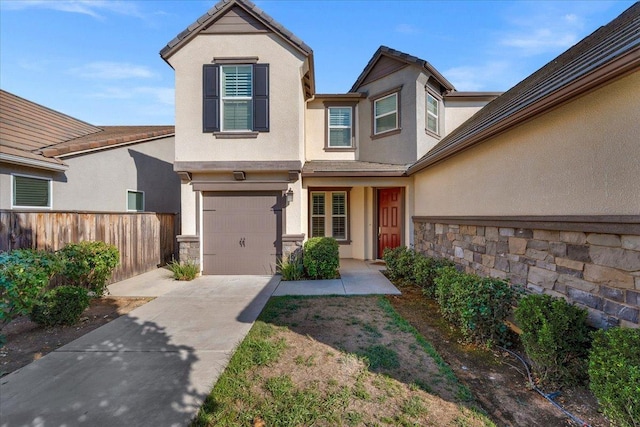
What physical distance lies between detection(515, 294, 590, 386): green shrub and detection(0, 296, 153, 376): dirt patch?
6.08 m

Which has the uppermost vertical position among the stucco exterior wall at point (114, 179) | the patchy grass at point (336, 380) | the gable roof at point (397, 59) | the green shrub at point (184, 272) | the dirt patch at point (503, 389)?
the gable roof at point (397, 59)

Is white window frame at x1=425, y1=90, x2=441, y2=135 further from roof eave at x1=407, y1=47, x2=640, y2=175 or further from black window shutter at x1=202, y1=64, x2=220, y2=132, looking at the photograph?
black window shutter at x1=202, y1=64, x2=220, y2=132

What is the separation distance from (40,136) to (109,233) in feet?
14.3

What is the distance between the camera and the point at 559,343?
298cm

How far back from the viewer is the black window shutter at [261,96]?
748cm

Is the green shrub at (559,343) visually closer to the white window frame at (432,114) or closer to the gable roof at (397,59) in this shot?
the white window frame at (432,114)

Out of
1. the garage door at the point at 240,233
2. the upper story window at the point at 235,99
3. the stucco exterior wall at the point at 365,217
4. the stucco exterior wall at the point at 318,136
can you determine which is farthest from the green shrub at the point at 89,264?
the stucco exterior wall at the point at 318,136

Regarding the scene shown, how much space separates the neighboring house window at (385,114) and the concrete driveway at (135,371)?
715 cm

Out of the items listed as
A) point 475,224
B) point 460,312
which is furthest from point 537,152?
point 460,312

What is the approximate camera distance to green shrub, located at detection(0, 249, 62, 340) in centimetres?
311

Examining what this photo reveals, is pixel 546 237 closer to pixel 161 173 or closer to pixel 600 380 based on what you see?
pixel 600 380

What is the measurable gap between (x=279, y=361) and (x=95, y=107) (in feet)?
47.3

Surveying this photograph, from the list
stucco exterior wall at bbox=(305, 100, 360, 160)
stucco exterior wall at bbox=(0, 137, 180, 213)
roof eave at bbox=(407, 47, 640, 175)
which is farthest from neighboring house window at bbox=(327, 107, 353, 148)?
stucco exterior wall at bbox=(0, 137, 180, 213)

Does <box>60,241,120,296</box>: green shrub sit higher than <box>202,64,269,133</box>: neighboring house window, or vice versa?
A: <box>202,64,269,133</box>: neighboring house window
